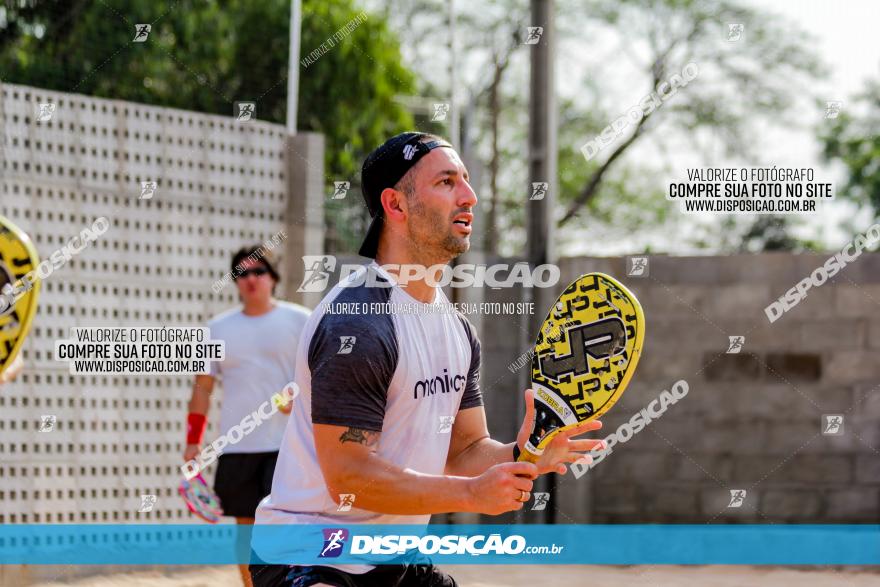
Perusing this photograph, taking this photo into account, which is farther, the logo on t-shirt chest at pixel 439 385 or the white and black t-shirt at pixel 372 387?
the logo on t-shirt chest at pixel 439 385

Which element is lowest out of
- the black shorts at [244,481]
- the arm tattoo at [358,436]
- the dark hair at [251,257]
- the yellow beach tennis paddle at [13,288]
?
the black shorts at [244,481]

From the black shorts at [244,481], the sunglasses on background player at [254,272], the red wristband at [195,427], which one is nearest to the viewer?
the black shorts at [244,481]

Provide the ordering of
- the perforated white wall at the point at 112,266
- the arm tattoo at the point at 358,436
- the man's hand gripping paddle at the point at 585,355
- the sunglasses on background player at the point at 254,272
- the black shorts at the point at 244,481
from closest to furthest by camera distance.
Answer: the arm tattoo at the point at 358,436 → the man's hand gripping paddle at the point at 585,355 → the black shorts at the point at 244,481 → the sunglasses on background player at the point at 254,272 → the perforated white wall at the point at 112,266

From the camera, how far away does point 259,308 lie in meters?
7.36

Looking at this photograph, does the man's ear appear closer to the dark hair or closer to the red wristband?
the dark hair

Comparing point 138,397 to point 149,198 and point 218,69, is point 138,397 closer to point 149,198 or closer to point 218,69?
point 149,198

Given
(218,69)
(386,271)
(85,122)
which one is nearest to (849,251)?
(85,122)

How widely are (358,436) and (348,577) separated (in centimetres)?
41

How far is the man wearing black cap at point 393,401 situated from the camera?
3213 millimetres

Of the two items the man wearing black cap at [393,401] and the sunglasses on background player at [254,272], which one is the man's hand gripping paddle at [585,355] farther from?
the sunglasses on background player at [254,272]

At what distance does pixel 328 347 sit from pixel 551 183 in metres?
6.48

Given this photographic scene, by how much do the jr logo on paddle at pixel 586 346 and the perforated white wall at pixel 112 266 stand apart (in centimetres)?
518

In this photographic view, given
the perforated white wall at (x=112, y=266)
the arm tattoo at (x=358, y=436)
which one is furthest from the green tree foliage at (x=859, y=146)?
the arm tattoo at (x=358, y=436)

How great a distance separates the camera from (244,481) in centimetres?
719
